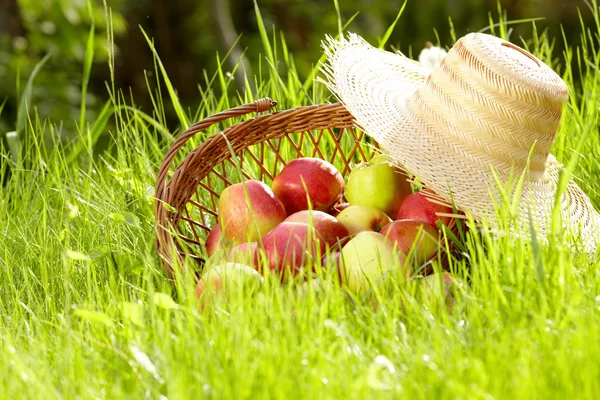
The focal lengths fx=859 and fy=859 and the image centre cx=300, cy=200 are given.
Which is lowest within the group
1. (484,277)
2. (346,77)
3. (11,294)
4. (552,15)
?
(552,15)

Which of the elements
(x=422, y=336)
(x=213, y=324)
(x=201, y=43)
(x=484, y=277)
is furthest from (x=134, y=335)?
(x=201, y=43)

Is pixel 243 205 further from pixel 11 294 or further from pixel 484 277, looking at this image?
pixel 484 277

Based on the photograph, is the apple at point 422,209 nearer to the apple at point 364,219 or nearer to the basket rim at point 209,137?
the apple at point 364,219

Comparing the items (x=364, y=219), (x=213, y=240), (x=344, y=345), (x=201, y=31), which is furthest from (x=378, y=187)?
(x=201, y=31)

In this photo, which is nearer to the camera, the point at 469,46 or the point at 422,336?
the point at 422,336

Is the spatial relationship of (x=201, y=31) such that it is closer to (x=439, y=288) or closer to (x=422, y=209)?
(x=422, y=209)

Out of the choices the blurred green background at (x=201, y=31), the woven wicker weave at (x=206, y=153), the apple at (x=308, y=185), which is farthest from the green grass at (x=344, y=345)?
the blurred green background at (x=201, y=31)

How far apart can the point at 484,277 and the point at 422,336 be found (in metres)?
0.19

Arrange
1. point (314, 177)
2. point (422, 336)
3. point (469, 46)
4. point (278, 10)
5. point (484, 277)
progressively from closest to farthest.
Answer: point (422, 336) < point (484, 277) < point (469, 46) < point (314, 177) < point (278, 10)

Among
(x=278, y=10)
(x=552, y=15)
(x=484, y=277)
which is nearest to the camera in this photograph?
(x=484, y=277)

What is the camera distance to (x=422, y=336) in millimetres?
1387

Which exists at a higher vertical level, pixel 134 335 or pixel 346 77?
pixel 346 77

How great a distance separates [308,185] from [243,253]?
1.12 ft

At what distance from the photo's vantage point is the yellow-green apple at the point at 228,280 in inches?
64.6
